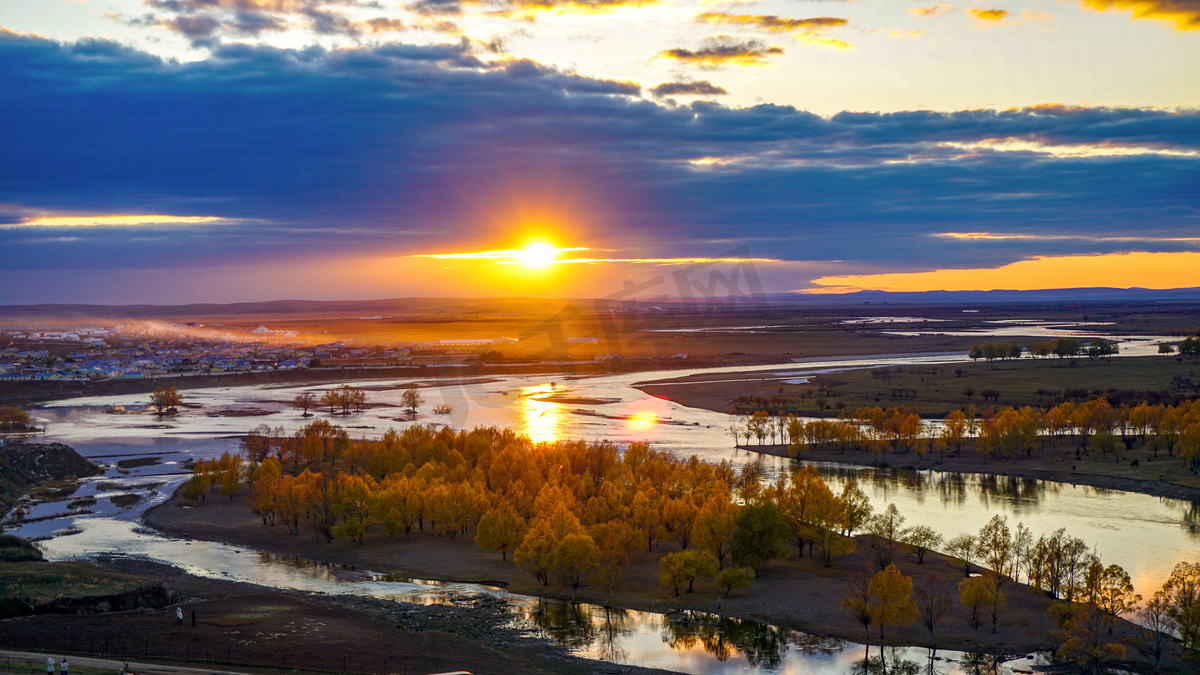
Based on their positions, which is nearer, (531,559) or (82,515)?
(531,559)

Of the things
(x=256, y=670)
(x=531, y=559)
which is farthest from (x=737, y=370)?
(x=256, y=670)

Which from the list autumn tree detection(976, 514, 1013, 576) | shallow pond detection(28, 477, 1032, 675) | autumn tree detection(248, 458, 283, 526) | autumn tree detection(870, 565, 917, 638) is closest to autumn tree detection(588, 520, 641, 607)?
shallow pond detection(28, 477, 1032, 675)

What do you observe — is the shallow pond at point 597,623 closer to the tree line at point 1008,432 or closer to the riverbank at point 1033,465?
the riverbank at point 1033,465

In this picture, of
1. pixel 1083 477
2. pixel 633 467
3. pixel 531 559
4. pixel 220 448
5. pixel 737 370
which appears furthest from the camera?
pixel 737 370

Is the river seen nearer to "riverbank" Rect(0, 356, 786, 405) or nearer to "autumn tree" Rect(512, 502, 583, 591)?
"autumn tree" Rect(512, 502, 583, 591)

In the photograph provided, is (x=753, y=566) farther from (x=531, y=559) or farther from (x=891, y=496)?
(x=891, y=496)

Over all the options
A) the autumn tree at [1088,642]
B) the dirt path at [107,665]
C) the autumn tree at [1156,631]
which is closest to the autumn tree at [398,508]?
the dirt path at [107,665]

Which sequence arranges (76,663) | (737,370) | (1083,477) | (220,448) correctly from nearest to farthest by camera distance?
(76,663) → (1083,477) → (220,448) → (737,370)
